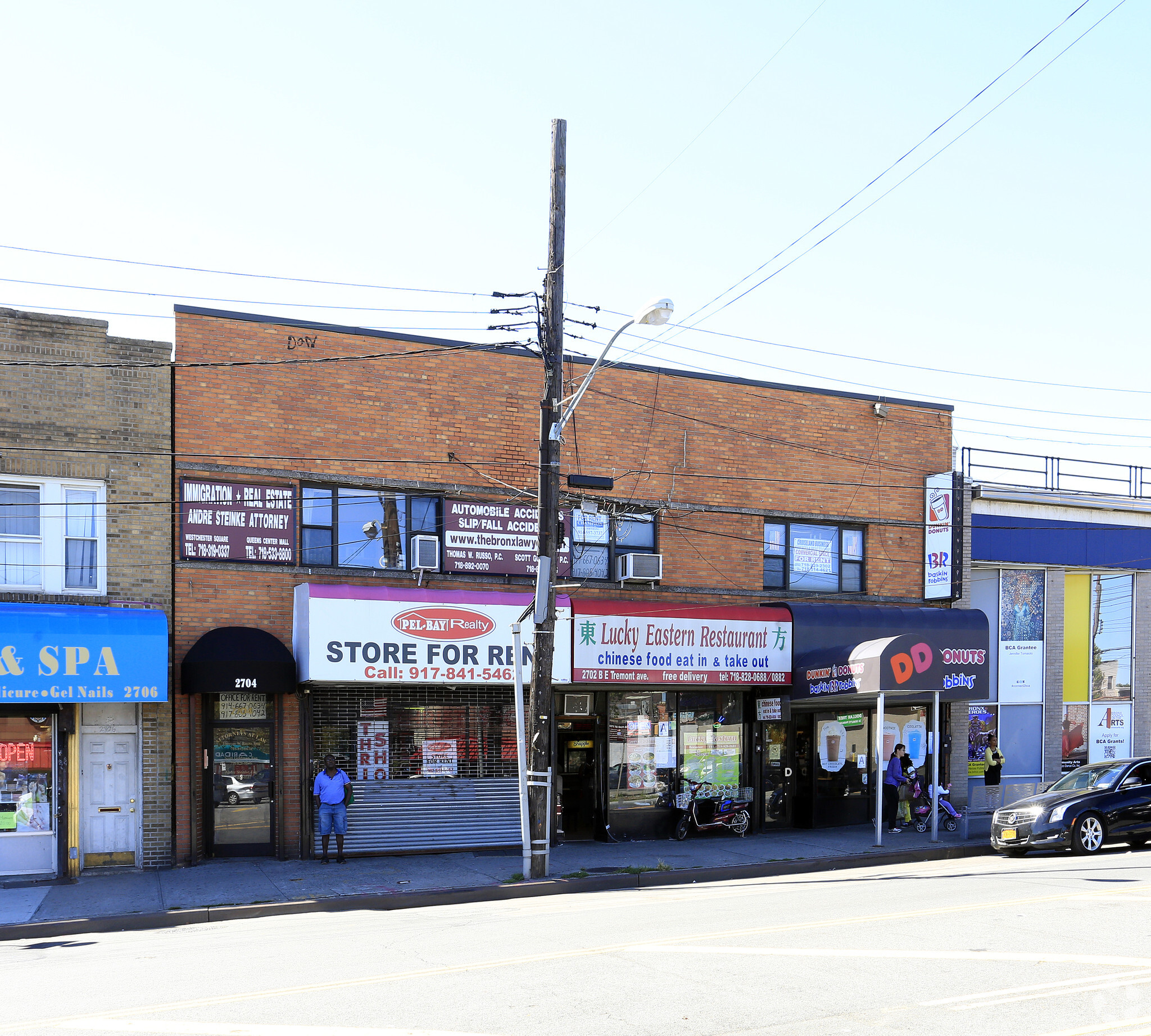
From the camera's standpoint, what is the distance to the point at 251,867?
17.0 metres

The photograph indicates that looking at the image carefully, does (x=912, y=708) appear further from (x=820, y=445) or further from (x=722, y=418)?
(x=722, y=418)

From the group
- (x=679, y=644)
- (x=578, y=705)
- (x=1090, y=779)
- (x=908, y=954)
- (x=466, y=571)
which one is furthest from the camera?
(x=578, y=705)

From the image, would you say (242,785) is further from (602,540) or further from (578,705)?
(602,540)

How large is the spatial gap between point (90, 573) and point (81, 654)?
163cm

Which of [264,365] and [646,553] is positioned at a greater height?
[264,365]

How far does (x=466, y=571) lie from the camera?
64.2 feet

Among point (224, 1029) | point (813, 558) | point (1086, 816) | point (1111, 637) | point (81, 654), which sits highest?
point (813, 558)

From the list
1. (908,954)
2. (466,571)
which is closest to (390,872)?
(466,571)

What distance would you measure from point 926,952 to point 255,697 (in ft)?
37.9

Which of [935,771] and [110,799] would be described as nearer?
[110,799]

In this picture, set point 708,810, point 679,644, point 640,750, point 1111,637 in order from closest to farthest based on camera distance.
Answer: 1. point 679,644
2. point 640,750
3. point 708,810
4. point 1111,637

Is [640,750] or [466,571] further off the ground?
[466,571]

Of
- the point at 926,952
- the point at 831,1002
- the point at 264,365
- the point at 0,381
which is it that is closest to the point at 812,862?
the point at 926,952

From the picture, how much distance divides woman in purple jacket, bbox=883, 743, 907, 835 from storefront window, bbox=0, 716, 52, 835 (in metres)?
14.3
